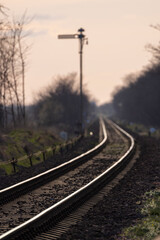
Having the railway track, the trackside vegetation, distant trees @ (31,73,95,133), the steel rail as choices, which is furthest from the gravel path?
distant trees @ (31,73,95,133)

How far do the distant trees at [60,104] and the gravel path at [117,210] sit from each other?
38243 mm

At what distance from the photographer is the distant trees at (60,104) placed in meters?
52.3

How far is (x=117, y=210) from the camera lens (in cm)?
862

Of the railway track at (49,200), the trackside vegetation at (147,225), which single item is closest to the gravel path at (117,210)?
the trackside vegetation at (147,225)

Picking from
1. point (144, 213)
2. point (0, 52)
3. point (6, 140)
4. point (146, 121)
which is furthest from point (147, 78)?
point (144, 213)

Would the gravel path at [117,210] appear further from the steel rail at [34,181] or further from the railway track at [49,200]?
the steel rail at [34,181]

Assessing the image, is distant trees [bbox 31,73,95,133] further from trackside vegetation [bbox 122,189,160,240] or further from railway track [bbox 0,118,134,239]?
trackside vegetation [bbox 122,189,160,240]

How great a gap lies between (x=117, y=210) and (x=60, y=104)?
49463mm

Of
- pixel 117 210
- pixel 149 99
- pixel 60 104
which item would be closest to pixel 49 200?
pixel 117 210

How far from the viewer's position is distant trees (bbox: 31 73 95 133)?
172 feet

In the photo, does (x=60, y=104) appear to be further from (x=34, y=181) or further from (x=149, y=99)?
(x=34, y=181)

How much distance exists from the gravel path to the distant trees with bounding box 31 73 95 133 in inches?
1506

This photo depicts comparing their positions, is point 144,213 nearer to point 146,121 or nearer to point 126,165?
point 126,165

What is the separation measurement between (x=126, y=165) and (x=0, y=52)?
18304 mm
